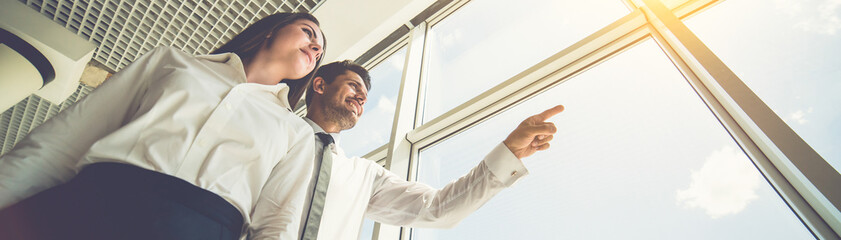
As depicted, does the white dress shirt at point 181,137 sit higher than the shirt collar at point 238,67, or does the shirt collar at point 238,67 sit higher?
the shirt collar at point 238,67

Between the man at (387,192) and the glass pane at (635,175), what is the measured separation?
0.27 m

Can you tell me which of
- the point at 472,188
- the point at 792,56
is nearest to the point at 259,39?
the point at 472,188

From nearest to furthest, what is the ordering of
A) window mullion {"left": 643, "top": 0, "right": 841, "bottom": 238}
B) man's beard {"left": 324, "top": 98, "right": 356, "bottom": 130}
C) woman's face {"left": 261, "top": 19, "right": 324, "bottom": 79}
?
window mullion {"left": 643, "top": 0, "right": 841, "bottom": 238} → woman's face {"left": 261, "top": 19, "right": 324, "bottom": 79} → man's beard {"left": 324, "top": 98, "right": 356, "bottom": 130}

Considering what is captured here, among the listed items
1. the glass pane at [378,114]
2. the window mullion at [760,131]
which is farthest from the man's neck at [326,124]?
the window mullion at [760,131]

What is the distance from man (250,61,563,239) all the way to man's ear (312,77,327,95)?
218 mm

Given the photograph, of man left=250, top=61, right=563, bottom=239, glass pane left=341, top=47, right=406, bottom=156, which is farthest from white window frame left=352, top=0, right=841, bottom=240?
man left=250, top=61, right=563, bottom=239

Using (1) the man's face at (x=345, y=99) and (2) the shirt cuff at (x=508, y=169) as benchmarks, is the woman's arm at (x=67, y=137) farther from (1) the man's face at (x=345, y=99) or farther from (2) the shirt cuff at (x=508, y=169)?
(2) the shirt cuff at (x=508, y=169)

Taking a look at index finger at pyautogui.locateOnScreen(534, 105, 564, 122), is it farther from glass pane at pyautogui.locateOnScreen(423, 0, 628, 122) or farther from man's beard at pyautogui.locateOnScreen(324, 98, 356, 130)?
man's beard at pyautogui.locateOnScreen(324, 98, 356, 130)

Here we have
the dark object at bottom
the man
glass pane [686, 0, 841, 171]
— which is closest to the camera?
the dark object at bottom

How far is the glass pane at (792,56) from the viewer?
746 mm

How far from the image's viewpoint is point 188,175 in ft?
2.00

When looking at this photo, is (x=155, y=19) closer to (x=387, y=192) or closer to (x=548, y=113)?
(x=387, y=192)

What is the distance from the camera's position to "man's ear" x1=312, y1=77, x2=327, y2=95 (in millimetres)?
1604

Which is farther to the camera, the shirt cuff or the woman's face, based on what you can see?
the woman's face
